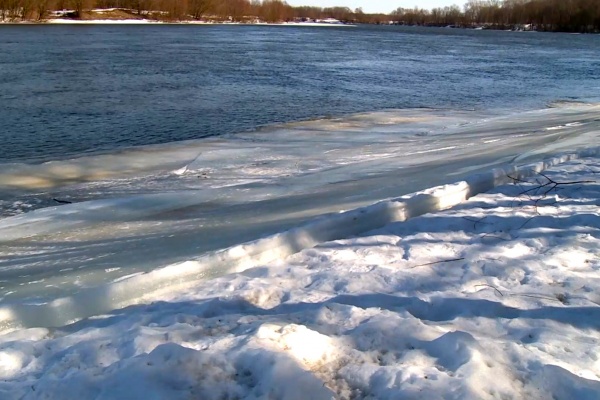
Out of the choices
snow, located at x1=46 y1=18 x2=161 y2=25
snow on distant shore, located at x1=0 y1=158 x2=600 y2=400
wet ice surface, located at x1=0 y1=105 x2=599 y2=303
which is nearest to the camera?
snow on distant shore, located at x1=0 y1=158 x2=600 y2=400

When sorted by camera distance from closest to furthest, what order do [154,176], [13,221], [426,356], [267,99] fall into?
[426,356] → [13,221] → [154,176] → [267,99]

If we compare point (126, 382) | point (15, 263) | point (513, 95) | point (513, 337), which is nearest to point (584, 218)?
point (513, 337)

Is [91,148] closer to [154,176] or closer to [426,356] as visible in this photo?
[154,176]

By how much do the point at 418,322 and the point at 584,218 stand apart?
295 centimetres

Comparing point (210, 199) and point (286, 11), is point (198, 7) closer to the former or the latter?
→ point (286, 11)

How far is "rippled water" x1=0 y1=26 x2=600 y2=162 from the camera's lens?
13328 mm

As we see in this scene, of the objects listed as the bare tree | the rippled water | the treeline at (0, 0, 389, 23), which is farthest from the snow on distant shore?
the bare tree

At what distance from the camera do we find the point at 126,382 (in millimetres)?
3066

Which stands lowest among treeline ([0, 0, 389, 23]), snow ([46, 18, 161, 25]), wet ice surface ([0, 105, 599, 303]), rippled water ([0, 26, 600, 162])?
wet ice surface ([0, 105, 599, 303])

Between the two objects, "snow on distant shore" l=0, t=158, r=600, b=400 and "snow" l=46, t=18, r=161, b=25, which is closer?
"snow on distant shore" l=0, t=158, r=600, b=400

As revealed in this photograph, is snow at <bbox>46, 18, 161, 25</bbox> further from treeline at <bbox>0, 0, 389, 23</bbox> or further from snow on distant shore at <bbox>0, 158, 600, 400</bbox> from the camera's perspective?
snow on distant shore at <bbox>0, 158, 600, 400</bbox>

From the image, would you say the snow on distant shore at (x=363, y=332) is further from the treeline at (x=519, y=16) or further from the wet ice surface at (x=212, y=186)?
the treeline at (x=519, y=16)

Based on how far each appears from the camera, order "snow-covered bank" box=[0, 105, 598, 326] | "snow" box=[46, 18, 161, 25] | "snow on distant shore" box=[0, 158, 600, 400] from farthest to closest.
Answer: "snow" box=[46, 18, 161, 25]
"snow-covered bank" box=[0, 105, 598, 326]
"snow on distant shore" box=[0, 158, 600, 400]

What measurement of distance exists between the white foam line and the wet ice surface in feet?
1.21
